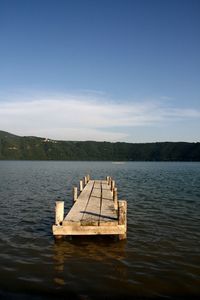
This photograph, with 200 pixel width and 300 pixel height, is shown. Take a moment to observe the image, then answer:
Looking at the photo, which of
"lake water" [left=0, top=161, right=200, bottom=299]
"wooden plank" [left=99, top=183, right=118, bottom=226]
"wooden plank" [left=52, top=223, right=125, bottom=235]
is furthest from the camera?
"wooden plank" [left=99, top=183, right=118, bottom=226]

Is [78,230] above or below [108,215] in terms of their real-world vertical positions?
below

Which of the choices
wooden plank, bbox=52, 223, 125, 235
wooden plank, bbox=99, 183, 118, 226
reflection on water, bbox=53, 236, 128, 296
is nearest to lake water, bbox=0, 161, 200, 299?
reflection on water, bbox=53, 236, 128, 296

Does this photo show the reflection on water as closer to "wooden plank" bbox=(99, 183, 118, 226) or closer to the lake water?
the lake water

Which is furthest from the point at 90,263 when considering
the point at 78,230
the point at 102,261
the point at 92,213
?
the point at 92,213

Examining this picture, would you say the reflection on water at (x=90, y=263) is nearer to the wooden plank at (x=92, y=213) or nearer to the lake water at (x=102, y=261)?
the lake water at (x=102, y=261)

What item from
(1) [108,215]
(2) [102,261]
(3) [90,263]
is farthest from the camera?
(1) [108,215]

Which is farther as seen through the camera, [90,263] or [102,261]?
[102,261]

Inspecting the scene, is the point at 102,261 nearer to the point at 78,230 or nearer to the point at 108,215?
the point at 78,230

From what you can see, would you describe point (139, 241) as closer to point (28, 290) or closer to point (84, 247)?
point (84, 247)

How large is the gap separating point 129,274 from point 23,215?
12933 mm

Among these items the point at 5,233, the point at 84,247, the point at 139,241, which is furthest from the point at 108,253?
the point at 5,233

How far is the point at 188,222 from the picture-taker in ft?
68.7

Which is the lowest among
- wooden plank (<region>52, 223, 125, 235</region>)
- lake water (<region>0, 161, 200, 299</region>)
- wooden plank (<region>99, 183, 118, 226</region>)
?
lake water (<region>0, 161, 200, 299</region>)

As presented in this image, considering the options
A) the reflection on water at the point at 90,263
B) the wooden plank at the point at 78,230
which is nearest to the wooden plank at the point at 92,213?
the wooden plank at the point at 78,230
